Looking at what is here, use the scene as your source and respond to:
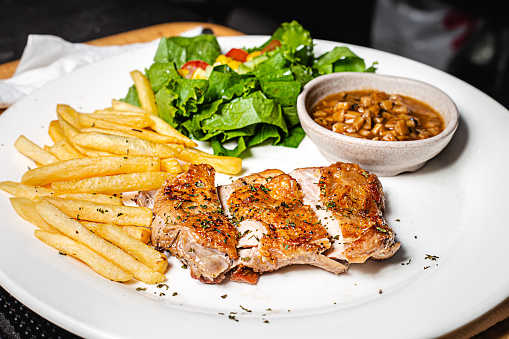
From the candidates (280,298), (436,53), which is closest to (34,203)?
(280,298)

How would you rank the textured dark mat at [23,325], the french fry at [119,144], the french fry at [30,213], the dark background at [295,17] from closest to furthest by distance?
1. the textured dark mat at [23,325]
2. the french fry at [30,213]
3. the french fry at [119,144]
4. the dark background at [295,17]

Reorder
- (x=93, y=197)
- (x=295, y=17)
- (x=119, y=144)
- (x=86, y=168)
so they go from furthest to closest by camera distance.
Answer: (x=295, y=17) < (x=119, y=144) < (x=86, y=168) < (x=93, y=197)

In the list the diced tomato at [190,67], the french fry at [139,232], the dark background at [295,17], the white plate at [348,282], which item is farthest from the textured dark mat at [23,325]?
the dark background at [295,17]

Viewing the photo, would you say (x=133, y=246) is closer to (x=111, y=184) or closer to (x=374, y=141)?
(x=111, y=184)

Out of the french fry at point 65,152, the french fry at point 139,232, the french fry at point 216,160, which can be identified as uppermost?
the french fry at point 65,152

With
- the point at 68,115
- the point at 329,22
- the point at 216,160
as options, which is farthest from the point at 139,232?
the point at 329,22

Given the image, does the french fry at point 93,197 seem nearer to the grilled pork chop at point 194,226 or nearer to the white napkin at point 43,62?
the grilled pork chop at point 194,226

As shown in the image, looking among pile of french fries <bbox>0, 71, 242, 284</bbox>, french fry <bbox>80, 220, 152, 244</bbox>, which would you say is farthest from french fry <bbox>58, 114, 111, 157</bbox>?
french fry <bbox>80, 220, 152, 244</bbox>
